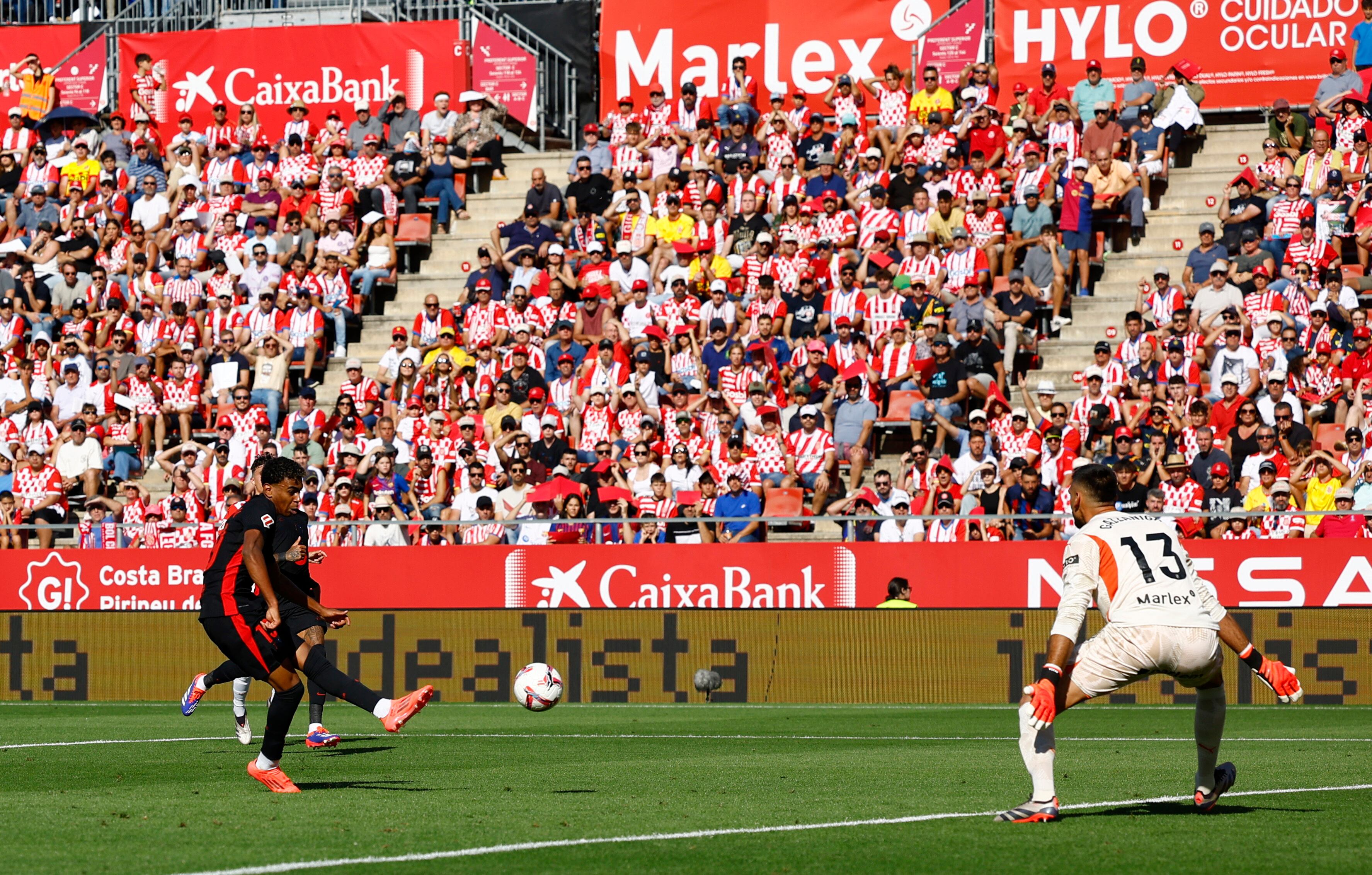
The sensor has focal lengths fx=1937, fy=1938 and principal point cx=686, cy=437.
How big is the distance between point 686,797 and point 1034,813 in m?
2.37

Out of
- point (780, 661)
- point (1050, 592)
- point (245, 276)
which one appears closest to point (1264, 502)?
point (1050, 592)

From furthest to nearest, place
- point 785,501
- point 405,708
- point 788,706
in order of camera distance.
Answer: point 785,501 < point 788,706 < point 405,708

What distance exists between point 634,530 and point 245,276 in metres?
10.2

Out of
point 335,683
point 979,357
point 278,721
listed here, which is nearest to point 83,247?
point 979,357

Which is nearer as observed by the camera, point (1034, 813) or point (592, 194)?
point (1034, 813)

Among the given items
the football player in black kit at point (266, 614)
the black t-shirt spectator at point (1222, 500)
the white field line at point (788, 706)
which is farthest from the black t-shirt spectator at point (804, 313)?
the football player in black kit at point (266, 614)

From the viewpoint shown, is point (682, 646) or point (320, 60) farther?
point (320, 60)

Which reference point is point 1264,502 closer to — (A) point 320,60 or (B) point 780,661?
(B) point 780,661

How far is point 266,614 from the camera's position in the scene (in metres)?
11.3

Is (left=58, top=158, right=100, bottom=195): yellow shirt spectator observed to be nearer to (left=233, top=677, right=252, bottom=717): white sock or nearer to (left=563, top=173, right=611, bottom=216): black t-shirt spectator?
(left=563, top=173, right=611, bottom=216): black t-shirt spectator

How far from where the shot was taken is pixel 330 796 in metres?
10.5

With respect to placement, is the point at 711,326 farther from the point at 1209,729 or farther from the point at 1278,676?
the point at 1278,676

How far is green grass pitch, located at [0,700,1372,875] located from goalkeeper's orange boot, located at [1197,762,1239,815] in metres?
0.08

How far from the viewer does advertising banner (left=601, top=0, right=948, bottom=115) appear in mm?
30500
